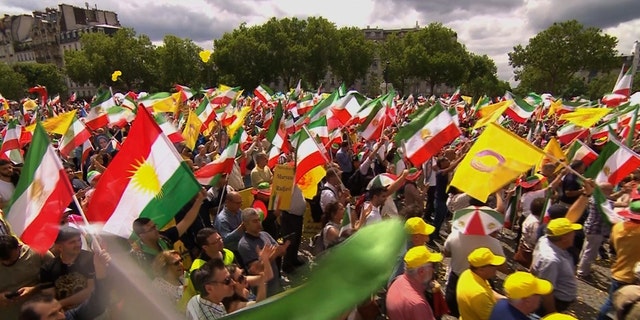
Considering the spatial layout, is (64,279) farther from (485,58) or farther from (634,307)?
(485,58)

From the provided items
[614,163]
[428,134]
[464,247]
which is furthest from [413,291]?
[614,163]

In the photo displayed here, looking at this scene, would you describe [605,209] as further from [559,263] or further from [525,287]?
[525,287]

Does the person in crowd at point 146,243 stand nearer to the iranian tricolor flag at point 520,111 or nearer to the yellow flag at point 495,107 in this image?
the yellow flag at point 495,107

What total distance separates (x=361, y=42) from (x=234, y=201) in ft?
192

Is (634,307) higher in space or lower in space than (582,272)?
higher

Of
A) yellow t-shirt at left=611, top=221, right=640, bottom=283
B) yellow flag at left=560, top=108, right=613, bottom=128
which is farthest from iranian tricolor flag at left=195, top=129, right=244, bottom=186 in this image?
yellow flag at left=560, top=108, right=613, bottom=128

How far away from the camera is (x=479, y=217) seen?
4.29 metres

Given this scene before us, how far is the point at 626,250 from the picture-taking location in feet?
13.9

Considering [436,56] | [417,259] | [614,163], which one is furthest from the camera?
[436,56]

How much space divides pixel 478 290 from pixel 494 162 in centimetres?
178

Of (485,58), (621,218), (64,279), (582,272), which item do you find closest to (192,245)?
(64,279)

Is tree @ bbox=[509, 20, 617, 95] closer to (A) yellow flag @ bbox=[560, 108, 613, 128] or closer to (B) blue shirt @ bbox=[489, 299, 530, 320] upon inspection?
(A) yellow flag @ bbox=[560, 108, 613, 128]

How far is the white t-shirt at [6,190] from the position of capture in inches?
214

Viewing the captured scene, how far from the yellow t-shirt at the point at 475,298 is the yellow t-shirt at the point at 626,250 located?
1.81m
